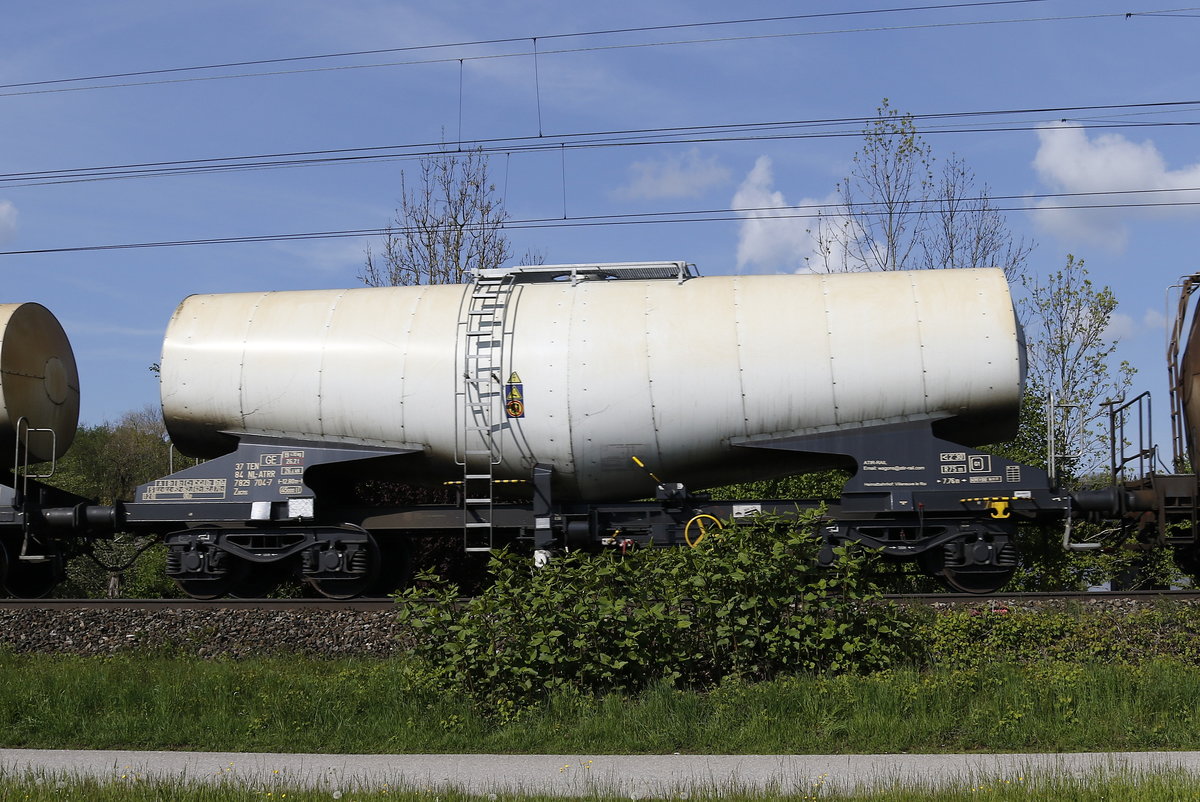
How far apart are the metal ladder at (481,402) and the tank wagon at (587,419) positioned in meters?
0.03

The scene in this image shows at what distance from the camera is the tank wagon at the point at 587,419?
1209 cm

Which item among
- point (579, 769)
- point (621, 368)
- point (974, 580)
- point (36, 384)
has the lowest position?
point (579, 769)

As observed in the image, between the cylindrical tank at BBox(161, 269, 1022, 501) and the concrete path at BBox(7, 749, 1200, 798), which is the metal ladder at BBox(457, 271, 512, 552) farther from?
the concrete path at BBox(7, 749, 1200, 798)

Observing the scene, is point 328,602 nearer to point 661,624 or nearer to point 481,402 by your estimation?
point 481,402

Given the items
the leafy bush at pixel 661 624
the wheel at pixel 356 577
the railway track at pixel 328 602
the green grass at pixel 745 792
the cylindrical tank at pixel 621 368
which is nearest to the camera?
the green grass at pixel 745 792

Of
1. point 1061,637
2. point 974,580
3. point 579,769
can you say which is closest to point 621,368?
point 974,580

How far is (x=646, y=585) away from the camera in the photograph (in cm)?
862

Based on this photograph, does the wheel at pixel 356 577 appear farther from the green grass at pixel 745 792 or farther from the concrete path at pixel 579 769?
the green grass at pixel 745 792

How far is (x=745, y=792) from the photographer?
583 centimetres

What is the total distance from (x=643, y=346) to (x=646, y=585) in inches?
168

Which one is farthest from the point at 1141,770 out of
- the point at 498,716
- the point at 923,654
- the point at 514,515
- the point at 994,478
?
the point at 514,515

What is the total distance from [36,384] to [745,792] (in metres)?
12.5

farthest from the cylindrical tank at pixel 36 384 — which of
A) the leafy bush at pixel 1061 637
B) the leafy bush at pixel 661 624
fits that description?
the leafy bush at pixel 1061 637

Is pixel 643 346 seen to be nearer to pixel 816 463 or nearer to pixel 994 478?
pixel 816 463
